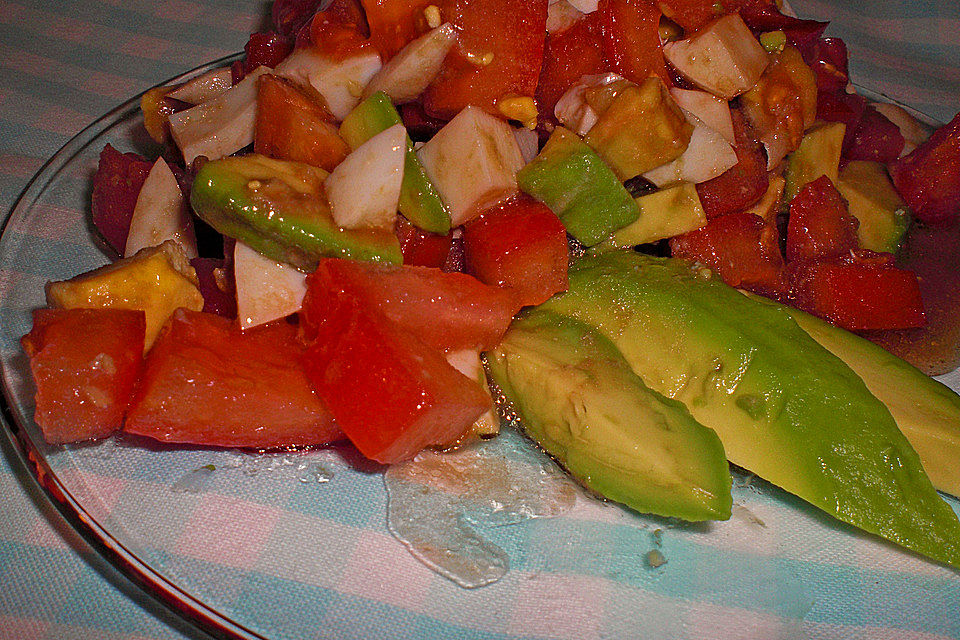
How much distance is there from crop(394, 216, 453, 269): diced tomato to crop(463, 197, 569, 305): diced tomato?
5 centimetres

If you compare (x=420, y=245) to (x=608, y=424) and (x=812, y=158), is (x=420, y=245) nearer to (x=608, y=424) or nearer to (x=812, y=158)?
(x=608, y=424)

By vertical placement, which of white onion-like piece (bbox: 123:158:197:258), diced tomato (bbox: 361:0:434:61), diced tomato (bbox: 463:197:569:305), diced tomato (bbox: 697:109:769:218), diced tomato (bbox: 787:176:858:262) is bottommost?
diced tomato (bbox: 787:176:858:262)

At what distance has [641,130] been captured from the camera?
116 cm

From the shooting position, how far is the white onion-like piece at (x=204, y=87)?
4.57ft

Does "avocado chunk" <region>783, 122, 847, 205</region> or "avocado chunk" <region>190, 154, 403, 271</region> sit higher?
"avocado chunk" <region>190, 154, 403, 271</region>

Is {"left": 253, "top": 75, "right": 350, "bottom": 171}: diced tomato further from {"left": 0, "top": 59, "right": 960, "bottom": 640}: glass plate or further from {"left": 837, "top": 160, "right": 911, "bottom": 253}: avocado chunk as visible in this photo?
{"left": 837, "top": 160, "right": 911, "bottom": 253}: avocado chunk

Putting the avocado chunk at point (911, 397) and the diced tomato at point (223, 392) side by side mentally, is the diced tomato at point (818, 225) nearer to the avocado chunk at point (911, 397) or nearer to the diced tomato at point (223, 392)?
the avocado chunk at point (911, 397)

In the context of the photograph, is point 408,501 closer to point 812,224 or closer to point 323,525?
point 323,525

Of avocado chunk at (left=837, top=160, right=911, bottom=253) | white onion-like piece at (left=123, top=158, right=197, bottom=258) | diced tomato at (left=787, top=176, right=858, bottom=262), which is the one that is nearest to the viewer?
white onion-like piece at (left=123, top=158, right=197, bottom=258)

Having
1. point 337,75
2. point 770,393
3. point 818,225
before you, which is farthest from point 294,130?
point 818,225

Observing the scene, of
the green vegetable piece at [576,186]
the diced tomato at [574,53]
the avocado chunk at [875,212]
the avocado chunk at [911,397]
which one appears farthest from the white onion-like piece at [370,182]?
the avocado chunk at [875,212]

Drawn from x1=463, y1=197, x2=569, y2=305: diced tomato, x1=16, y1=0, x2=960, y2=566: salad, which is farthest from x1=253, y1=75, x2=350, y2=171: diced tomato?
x1=463, y1=197, x2=569, y2=305: diced tomato

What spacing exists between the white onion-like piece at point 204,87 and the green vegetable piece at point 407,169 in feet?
1.24

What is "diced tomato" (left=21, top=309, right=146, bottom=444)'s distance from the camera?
94 cm
